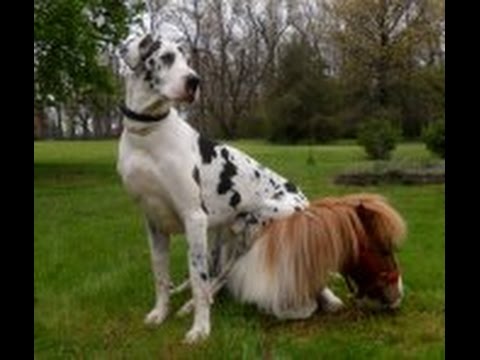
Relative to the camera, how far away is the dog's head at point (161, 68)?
4793 mm

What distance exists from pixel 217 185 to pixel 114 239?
4084 mm

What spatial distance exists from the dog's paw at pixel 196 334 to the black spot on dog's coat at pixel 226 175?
87 centimetres

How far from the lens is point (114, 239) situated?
932 cm

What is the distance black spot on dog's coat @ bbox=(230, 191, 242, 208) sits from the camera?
18.2ft

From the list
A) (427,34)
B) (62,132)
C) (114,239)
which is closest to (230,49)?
(62,132)

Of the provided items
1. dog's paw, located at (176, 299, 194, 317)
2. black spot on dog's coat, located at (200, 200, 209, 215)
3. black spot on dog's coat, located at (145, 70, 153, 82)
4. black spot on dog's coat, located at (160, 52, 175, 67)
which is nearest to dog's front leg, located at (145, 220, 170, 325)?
dog's paw, located at (176, 299, 194, 317)

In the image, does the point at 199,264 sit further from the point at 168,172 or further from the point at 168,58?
the point at 168,58

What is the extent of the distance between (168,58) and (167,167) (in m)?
0.57

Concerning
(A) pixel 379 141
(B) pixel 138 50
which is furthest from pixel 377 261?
(A) pixel 379 141

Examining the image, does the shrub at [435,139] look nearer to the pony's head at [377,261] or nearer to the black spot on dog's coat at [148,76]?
the pony's head at [377,261]

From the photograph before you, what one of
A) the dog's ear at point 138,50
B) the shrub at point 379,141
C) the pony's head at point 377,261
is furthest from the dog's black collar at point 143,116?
the shrub at point 379,141

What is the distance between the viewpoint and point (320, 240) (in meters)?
5.15

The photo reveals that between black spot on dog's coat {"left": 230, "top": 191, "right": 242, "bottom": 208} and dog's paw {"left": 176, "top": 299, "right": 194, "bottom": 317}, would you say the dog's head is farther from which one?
dog's paw {"left": 176, "top": 299, "right": 194, "bottom": 317}
